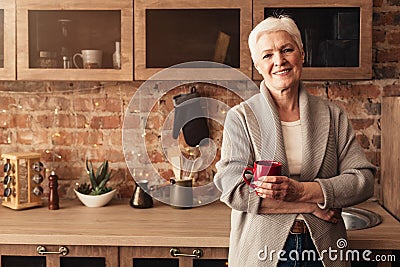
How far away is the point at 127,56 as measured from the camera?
9.05 feet

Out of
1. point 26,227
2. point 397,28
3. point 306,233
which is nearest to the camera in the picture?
point 306,233

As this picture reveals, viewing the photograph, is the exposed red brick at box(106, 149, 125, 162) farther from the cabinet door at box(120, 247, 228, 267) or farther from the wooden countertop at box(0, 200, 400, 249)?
the cabinet door at box(120, 247, 228, 267)

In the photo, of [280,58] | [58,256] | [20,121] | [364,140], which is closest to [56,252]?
[58,256]

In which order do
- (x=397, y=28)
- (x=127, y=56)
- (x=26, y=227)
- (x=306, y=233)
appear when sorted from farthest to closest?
1. (x=397, y=28)
2. (x=127, y=56)
3. (x=26, y=227)
4. (x=306, y=233)

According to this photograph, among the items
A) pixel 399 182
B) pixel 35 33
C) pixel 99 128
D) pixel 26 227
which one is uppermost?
pixel 35 33

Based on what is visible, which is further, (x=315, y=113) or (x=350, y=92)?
(x=350, y=92)

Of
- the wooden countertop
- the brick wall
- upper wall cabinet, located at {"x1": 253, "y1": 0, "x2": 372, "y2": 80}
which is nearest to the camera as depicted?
the wooden countertop

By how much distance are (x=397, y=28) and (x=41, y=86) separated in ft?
6.03

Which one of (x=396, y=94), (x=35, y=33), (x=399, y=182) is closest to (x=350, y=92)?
(x=396, y=94)

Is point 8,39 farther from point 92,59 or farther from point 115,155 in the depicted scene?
point 115,155

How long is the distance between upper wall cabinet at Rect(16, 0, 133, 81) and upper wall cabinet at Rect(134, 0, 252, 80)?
61mm

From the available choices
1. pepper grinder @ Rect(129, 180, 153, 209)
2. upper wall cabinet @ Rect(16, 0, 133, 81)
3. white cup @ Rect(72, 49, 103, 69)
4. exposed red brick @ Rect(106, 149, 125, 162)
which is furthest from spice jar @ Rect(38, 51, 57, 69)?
pepper grinder @ Rect(129, 180, 153, 209)

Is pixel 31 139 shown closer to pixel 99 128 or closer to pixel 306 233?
pixel 99 128

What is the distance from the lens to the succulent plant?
→ 3043mm
